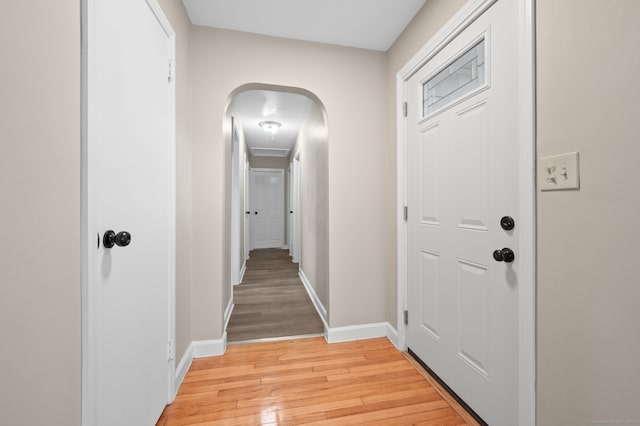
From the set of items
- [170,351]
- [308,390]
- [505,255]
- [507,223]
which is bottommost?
[308,390]

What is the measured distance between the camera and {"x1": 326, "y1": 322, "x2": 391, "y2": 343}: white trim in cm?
214

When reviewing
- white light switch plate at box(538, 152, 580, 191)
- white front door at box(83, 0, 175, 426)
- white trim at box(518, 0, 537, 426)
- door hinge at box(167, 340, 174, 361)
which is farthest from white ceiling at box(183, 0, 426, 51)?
door hinge at box(167, 340, 174, 361)

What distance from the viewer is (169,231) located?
1.48 m

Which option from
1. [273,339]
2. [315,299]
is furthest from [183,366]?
Result: [315,299]

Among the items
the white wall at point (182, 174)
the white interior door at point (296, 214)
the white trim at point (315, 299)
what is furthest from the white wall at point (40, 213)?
the white interior door at point (296, 214)

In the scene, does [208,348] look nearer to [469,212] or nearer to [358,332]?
[358,332]

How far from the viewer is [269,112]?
3.83 meters

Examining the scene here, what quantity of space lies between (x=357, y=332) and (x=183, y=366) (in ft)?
4.14

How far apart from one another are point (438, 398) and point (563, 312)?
913 mm

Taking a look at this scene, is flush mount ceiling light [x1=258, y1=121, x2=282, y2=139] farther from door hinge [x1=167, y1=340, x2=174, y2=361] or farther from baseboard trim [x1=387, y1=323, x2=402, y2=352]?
door hinge [x1=167, y1=340, x2=174, y2=361]

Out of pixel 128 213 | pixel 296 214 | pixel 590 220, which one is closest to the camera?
pixel 590 220

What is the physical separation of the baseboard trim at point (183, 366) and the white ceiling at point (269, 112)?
6.73 ft

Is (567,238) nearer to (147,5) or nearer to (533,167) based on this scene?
(533,167)

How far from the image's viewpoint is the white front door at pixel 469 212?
3.81ft
